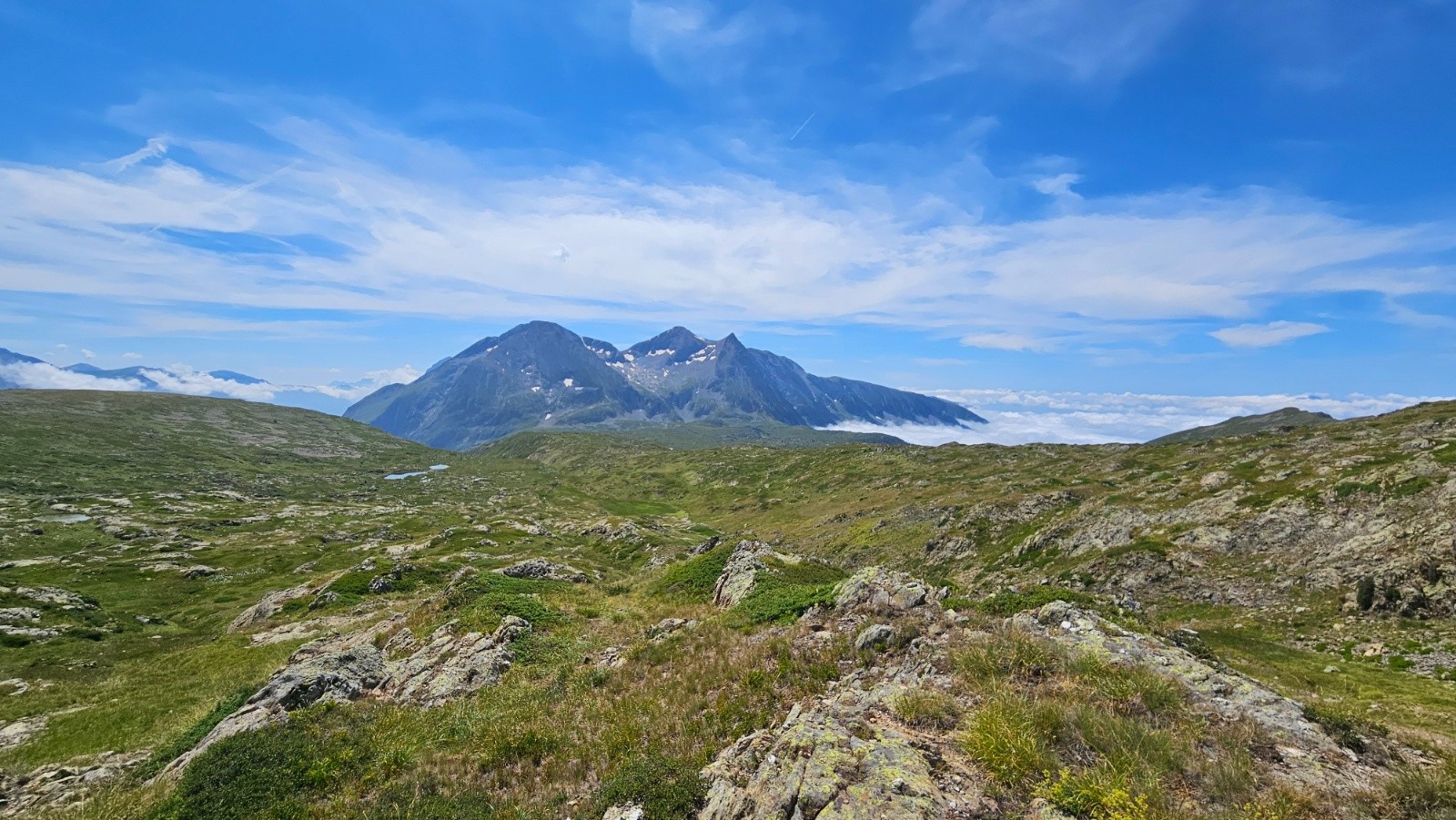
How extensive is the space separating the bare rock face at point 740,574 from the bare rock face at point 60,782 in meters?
23.8

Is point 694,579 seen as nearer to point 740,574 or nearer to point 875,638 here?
point 740,574

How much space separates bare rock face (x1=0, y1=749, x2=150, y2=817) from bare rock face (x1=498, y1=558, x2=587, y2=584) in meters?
23.5

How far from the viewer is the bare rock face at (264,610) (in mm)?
50531

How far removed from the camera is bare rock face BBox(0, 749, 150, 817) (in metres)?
18.0

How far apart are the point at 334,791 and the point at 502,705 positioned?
487 centimetres

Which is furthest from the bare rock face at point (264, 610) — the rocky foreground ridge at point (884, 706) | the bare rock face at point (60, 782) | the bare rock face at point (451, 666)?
the bare rock face at point (451, 666)

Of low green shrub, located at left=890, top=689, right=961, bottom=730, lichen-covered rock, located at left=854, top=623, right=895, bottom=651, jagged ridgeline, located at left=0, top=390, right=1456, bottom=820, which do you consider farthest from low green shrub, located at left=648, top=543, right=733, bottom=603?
low green shrub, located at left=890, top=689, right=961, bottom=730

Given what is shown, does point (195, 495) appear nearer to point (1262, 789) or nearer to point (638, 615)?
point (638, 615)

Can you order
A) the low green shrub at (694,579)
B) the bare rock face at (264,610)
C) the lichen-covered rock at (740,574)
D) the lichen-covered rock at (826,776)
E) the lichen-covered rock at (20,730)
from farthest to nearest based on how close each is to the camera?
the bare rock face at (264,610)
the low green shrub at (694,579)
the lichen-covered rock at (740,574)
the lichen-covered rock at (20,730)
the lichen-covered rock at (826,776)

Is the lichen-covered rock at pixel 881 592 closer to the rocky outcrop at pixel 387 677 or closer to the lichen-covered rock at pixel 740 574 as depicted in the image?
the lichen-covered rock at pixel 740 574

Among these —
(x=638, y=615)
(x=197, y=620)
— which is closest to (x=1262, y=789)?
(x=638, y=615)

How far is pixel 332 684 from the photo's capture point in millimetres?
20984

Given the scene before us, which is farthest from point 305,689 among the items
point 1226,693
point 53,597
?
point 53,597

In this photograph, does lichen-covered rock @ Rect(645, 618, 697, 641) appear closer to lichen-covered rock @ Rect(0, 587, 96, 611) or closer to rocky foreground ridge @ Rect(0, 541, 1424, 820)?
rocky foreground ridge @ Rect(0, 541, 1424, 820)
